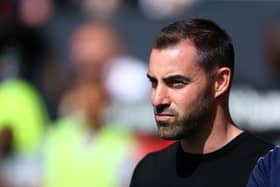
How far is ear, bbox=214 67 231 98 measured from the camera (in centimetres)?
375

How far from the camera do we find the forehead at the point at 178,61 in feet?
12.1

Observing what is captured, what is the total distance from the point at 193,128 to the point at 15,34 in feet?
14.8

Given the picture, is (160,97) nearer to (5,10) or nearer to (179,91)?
(179,91)

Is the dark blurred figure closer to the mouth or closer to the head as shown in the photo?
the head

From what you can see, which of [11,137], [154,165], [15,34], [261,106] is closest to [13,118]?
[11,137]

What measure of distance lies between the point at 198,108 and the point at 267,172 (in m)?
0.56

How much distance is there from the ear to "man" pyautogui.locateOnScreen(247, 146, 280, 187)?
1.78ft

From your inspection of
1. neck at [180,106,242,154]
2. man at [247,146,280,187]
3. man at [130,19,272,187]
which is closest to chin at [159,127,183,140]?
man at [130,19,272,187]

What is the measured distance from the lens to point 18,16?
8.07 meters

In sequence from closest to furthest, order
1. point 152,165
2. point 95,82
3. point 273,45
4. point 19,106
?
1. point 152,165
2. point 273,45
3. point 95,82
4. point 19,106

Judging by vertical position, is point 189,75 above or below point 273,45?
above

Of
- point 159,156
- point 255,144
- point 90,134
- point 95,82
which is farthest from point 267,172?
point 95,82

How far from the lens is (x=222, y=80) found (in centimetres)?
377

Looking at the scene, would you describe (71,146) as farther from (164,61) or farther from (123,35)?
(164,61)
